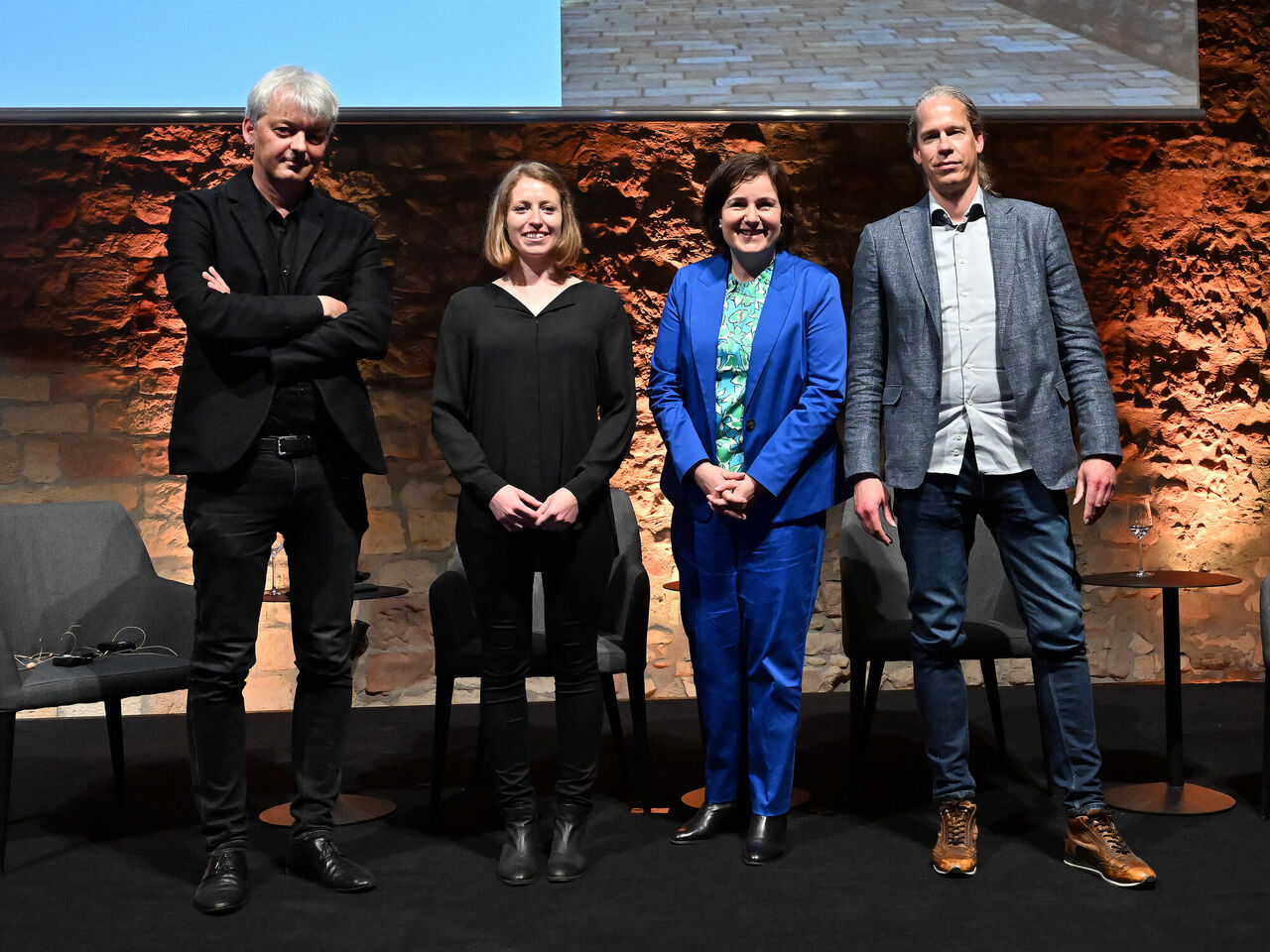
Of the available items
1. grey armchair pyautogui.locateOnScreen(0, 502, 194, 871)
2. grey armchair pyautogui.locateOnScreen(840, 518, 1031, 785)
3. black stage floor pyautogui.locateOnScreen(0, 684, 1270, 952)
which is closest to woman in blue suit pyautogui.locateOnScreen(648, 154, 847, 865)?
black stage floor pyautogui.locateOnScreen(0, 684, 1270, 952)

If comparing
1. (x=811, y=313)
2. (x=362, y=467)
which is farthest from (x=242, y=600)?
(x=811, y=313)

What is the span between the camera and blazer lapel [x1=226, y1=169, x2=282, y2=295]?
2.42 m

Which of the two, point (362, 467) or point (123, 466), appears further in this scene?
point (123, 466)

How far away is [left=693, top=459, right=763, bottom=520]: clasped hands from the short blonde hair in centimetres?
58

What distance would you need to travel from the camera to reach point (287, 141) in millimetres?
2375

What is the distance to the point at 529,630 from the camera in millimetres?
2561

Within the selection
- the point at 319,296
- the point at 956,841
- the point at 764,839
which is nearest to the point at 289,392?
the point at 319,296

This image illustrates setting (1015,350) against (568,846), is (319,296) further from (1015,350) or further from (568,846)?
(1015,350)

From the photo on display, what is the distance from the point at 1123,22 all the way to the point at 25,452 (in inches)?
175

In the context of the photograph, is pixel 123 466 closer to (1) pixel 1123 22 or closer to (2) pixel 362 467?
(2) pixel 362 467

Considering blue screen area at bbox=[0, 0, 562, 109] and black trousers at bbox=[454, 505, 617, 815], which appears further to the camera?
blue screen area at bbox=[0, 0, 562, 109]

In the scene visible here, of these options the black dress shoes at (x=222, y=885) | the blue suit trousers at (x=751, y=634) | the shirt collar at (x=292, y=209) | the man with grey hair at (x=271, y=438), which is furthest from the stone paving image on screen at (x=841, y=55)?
the black dress shoes at (x=222, y=885)

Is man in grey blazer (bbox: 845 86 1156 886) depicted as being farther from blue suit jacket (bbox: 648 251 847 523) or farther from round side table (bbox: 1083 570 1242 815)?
round side table (bbox: 1083 570 1242 815)

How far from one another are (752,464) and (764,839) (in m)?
0.84
